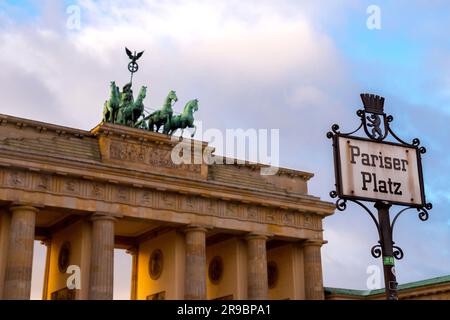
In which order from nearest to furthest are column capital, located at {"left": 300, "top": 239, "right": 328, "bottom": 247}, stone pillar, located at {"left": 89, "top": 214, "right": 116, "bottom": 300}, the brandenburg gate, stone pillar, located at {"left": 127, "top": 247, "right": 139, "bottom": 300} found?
the brandenburg gate < stone pillar, located at {"left": 89, "top": 214, "right": 116, "bottom": 300} < column capital, located at {"left": 300, "top": 239, "right": 328, "bottom": 247} < stone pillar, located at {"left": 127, "top": 247, "right": 139, "bottom": 300}

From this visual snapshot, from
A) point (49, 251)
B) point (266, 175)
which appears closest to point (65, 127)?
point (49, 251)

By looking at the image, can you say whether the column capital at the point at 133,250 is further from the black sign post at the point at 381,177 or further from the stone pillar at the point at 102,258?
the black sign post at the point at 381,177

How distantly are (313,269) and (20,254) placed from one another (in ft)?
61.4

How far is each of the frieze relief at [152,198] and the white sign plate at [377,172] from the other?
29.4m

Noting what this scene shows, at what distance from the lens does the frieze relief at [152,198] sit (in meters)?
34.0

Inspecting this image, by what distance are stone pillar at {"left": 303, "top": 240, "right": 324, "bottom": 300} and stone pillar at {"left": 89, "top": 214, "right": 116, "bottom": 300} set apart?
13.3m

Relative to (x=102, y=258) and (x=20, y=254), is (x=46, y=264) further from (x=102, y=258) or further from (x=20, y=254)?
(x=20, y=254)

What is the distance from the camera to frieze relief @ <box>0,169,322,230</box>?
34.0m

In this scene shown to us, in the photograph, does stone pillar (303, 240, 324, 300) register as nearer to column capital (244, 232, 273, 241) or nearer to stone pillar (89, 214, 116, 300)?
column capital (244, 232, 273, 241)

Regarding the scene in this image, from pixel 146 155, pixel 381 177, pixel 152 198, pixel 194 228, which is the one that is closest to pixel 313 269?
pixel 194 228

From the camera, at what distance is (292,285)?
42.7m

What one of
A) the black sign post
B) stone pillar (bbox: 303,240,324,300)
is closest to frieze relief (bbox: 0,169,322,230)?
stone pillar (bbox: 303,240,324,300)

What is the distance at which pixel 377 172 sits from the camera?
652cm

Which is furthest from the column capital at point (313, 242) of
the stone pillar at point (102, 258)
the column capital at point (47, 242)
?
the column capital at point (47, 242)
